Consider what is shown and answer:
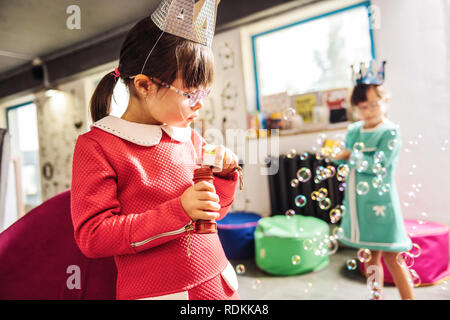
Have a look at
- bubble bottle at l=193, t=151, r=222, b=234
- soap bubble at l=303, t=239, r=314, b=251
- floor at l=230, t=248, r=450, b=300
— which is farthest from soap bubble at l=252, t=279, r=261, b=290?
bubble bottle at l=193, t=151, r=222, b=234

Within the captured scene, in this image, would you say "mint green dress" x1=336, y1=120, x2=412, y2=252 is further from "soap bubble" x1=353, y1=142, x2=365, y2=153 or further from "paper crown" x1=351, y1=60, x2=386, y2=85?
"paper crown" x1=351, y1=60, x2=386, y2=85

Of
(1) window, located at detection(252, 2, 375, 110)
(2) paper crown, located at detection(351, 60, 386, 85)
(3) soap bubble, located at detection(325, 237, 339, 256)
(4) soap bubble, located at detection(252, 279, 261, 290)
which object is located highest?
(1) window, located at detection(252, 2, 375, 110)

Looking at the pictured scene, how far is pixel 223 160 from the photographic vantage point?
1.99ft

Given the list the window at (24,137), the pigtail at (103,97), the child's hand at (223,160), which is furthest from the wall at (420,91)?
the window at (24,137)

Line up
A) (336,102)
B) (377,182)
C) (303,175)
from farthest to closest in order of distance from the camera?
(336,102), (303,175), (377,182)

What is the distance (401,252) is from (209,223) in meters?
1.45

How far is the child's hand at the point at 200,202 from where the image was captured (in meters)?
0.50

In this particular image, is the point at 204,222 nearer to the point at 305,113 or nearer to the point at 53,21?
the point at 53,21

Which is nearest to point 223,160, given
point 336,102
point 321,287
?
point 321,287

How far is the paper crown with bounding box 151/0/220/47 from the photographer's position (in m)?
0.55

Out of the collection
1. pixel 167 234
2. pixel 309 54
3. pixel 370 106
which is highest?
pixel 309 54

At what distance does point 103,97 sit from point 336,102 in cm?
242

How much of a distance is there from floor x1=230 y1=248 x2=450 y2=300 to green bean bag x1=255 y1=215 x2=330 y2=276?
2.2 inches

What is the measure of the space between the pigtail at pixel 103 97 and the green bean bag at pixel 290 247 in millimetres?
1699
